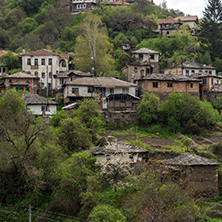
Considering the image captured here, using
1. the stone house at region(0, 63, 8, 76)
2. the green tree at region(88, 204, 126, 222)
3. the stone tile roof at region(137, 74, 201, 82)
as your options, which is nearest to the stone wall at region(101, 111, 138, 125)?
the stone tile roof at region(137, 74, 201, 82)

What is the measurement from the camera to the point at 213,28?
9038 cm

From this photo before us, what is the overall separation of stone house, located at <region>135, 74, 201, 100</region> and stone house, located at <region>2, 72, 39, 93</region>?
16.8 m

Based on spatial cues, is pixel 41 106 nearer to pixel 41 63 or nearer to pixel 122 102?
pixel 122 102

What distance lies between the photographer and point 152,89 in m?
61.7

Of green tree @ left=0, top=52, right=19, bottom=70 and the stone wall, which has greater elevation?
green tree @ left=0, top=52, right=19, bottom=70

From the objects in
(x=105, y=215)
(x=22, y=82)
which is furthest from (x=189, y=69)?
(x=105, y=215)

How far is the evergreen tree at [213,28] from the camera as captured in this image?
86375 mm

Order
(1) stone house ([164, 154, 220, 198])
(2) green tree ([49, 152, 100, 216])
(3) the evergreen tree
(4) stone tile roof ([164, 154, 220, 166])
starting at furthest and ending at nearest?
(3) the evergreen tree < (4) stone tile roof ([164, 154, 220, 166]) < (1) stone house ([164, 154, 220, 198]) < (2) green tree ([49, 152, 100, 216])

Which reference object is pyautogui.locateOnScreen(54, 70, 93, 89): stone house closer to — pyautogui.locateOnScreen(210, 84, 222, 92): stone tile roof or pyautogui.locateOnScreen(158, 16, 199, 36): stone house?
pyautogui.locateOnScreen(210, 84, 222, 92): stone tile roof

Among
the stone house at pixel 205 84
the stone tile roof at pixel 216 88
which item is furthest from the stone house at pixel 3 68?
the stone tile roof at pixel 216 88

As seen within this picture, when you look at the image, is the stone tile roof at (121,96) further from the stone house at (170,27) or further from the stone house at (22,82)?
the stone house at (170,27)

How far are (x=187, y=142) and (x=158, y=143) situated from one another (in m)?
3.29

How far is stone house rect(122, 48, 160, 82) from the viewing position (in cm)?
7019

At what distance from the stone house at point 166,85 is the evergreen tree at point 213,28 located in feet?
81.9
